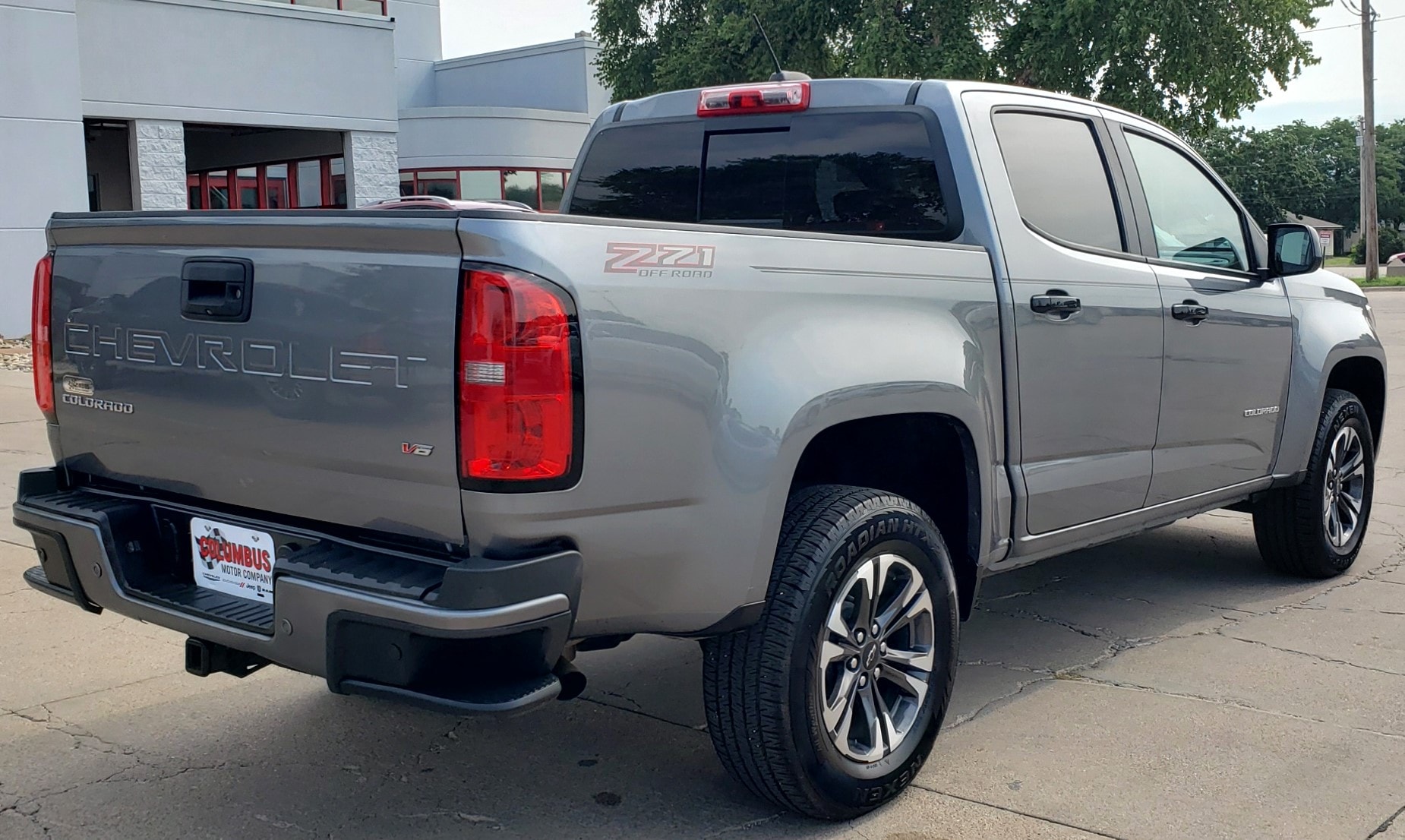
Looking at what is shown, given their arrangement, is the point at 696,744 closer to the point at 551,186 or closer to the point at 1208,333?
the point at 1208,333

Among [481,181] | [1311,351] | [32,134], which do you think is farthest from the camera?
[481,181]

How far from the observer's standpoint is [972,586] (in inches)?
158

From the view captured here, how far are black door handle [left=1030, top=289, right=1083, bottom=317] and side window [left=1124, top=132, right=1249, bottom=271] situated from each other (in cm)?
85

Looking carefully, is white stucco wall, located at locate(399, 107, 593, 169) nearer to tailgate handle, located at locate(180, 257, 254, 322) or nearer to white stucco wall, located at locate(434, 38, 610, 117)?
white stucco wall, located at locate(434, 38, 610, 117)

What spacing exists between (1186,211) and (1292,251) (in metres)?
0.53

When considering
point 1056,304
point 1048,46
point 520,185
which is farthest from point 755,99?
point 520,185

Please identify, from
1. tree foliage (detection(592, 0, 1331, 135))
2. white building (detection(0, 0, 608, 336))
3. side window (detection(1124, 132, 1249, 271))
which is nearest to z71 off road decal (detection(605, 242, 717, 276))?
side window (detection(1124, 132, 1249, 271))

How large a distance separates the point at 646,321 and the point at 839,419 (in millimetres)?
657

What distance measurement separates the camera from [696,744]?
159 inches

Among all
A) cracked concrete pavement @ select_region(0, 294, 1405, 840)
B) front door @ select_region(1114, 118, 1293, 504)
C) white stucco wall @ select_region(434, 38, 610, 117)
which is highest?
white stucco wall @ select_region(434, 38, 610, 117)

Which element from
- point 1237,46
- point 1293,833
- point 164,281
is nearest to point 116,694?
point 164,281

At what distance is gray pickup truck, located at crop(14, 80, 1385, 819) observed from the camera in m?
2.76

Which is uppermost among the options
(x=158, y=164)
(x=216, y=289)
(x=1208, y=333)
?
(x=158, y=164)

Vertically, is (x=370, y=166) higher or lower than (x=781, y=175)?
higher
